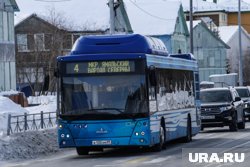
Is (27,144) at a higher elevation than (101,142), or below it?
below

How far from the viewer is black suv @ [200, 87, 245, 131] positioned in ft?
108

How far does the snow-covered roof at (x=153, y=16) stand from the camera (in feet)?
296

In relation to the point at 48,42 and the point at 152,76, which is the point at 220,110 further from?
the point at 48,42

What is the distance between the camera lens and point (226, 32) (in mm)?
133000

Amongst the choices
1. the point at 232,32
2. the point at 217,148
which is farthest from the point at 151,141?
the point at 232,32

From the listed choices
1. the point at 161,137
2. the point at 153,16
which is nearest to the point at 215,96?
the point at 161,137

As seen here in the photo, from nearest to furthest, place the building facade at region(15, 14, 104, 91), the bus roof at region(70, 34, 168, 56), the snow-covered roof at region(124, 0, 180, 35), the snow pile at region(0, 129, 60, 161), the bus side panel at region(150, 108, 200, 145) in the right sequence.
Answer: the bus side panel at region(150, 108, 200, 145), the bus roof at region(70, 34, 168, 56), the snow pile at region(0, 129, 60, 161), the building facade at region(15, 14, 104, 91), the snow-covered roof at region(124, 0, 180, 35)

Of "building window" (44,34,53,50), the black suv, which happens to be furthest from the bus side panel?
"building window" (44,34,53,50)

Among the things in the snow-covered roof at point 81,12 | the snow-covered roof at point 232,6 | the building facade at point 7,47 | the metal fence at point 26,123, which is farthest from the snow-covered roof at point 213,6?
the metal fence at point 26,123

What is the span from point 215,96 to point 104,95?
45.0 feet

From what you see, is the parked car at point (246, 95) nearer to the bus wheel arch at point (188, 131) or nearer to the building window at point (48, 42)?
the bus wheel arch at point (188, 131)

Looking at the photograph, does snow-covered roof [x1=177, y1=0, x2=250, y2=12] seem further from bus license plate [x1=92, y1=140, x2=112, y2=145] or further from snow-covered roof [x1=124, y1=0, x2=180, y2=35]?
bus license plate [x1=92, y1=140, x2=112, y2=145]

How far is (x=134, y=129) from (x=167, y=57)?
3900mm

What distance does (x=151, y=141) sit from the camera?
2128 centimetres
